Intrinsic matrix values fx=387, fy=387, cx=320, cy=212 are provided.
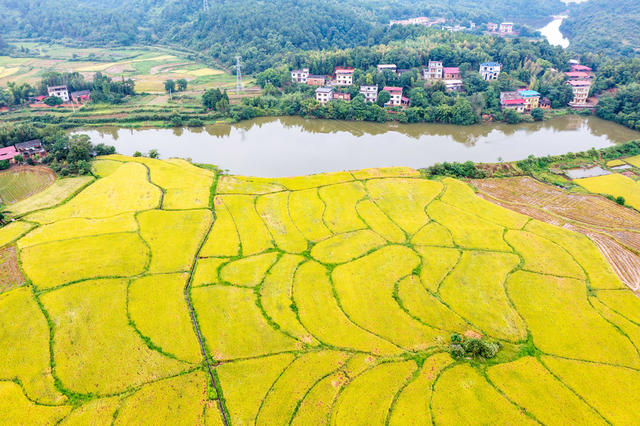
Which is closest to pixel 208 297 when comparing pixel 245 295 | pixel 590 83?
pixel 245 295

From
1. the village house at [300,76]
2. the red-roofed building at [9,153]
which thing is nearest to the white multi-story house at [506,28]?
the village house at [300,76]

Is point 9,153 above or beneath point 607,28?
beneath

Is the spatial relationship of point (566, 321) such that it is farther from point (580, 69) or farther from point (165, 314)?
point (580, 69)

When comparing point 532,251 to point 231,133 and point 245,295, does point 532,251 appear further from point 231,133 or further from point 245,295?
A: point 231,133

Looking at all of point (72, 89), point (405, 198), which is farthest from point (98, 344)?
point (72, 89)

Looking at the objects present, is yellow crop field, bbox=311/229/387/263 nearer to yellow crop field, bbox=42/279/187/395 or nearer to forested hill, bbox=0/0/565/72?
yellow crop field, bbox=42/279/187/395

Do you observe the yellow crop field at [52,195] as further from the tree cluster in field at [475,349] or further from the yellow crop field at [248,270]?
the tree cluster in field at [475,349]
